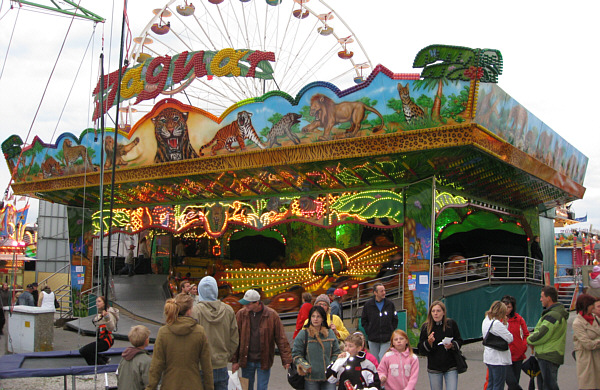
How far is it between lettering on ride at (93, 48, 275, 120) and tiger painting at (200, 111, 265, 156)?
108 cm

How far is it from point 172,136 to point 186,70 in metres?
1.80

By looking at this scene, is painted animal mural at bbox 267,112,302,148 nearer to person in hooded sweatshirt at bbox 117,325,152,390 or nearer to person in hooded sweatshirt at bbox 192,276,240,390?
person in hooded sweatshirt at bbox 192,276,240,390

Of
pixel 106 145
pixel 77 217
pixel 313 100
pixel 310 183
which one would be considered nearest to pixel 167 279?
pixel 77 217

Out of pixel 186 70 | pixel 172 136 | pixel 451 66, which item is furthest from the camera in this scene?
pixel 172 136

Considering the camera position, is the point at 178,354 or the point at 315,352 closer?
the point at 178,354

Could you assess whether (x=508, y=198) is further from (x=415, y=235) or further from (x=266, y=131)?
(x=266, y=131)

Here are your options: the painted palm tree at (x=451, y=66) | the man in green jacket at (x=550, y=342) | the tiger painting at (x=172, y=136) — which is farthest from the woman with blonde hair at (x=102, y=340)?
the tiger painting at (x=172, y=136)

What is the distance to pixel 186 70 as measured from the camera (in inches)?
615

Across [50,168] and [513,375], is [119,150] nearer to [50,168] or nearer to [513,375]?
[50,168]

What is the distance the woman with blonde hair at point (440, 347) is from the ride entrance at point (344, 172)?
5377 mm

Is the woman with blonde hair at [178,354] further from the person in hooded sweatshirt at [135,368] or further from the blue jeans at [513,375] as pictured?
the blue jeans at [513,375]

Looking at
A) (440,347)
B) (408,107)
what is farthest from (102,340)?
(408,107)

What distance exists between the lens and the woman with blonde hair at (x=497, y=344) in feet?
23.3

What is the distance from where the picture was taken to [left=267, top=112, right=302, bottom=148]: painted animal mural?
14307mm
